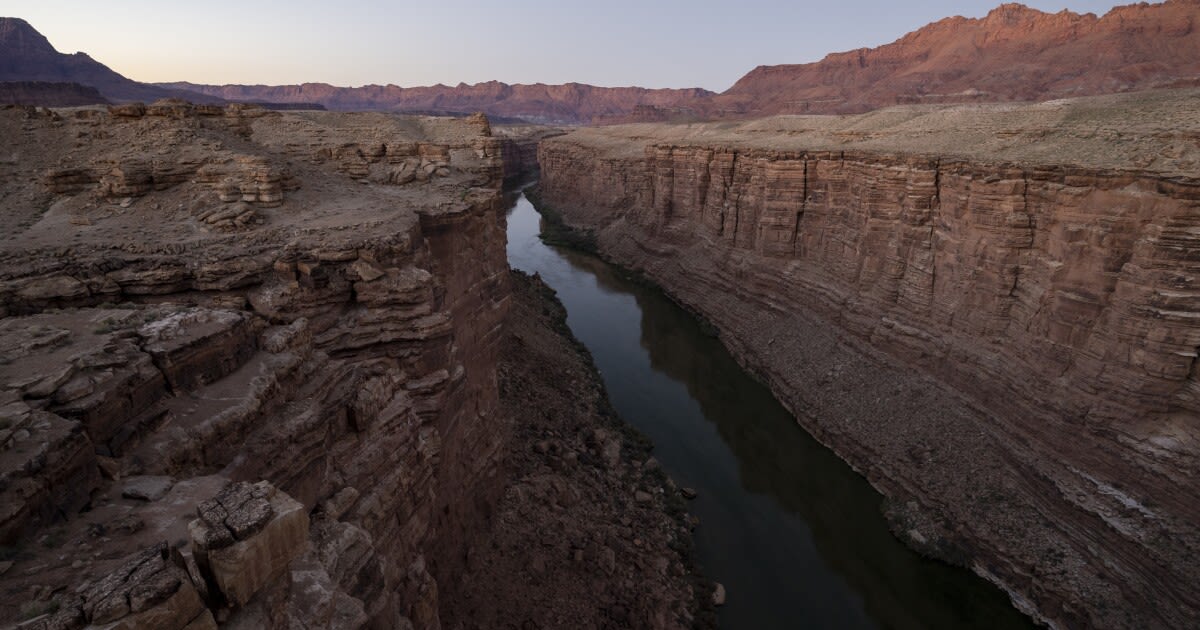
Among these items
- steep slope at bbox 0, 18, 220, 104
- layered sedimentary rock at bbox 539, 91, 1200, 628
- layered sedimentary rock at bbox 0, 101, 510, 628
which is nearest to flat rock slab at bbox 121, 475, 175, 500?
layered sedimentary rock at bbox 0, 101, 510, 628

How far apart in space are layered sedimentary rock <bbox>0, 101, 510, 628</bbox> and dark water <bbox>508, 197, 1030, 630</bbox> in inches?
328

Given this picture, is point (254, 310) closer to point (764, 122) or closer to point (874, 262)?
point (874, 262)

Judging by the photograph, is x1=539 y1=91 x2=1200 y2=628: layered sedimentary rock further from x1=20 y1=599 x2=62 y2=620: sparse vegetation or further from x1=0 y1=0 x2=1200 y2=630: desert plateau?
x1=20 y1=599 x2=62 y2=620: sparse vegetation

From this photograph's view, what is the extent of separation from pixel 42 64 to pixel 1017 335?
124 metres

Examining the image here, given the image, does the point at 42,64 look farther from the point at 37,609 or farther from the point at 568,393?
the point at 37,609

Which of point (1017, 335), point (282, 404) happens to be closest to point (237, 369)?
point (282, 404)

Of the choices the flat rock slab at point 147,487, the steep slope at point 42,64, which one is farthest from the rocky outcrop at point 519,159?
the flat rock slab at point 147,487

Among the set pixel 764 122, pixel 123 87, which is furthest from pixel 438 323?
pixel 123 87

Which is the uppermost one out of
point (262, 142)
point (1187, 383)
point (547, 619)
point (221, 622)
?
point (262, 142)

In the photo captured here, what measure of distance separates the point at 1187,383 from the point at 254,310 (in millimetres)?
20894

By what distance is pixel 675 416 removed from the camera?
26.0 meters

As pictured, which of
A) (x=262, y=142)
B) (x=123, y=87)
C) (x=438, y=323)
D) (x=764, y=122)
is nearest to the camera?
(x=438, y=323)

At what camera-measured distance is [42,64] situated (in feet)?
292

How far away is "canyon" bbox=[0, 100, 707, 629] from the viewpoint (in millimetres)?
5172
